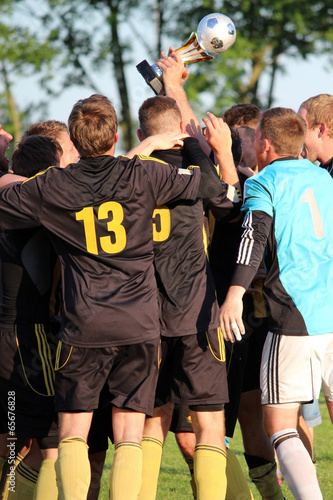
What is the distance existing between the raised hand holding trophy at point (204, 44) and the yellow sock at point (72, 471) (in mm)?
2663

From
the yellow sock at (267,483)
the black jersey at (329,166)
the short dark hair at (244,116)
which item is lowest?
the yellow sock at (267,483)

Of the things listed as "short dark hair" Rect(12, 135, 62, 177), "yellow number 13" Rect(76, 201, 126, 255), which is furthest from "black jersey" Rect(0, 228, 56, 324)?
"yellow number 13" Rect(76, 201, 126, 255)

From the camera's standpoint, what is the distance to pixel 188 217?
4.11 metres

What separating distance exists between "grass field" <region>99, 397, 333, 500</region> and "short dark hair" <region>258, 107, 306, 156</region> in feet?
9.09

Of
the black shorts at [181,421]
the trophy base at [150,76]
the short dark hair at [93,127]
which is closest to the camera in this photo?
the short dark hair at [93,127]

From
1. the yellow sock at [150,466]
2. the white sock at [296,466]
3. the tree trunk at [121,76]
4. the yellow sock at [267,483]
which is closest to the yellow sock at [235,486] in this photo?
the yellow sock at [267,483]

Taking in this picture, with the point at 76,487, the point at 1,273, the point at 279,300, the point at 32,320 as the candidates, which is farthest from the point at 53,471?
the point at 279,300

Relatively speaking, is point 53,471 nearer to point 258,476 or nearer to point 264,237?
point 258,476

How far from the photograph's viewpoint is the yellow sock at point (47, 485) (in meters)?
3.90

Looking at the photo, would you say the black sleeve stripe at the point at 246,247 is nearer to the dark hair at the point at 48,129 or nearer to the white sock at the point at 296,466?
the white sock at the point at 296,466

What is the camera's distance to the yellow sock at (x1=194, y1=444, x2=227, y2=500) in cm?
380

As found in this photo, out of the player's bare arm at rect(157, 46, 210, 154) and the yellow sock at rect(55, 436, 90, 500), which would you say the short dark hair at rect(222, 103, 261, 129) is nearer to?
the player's bare arm at rect(157, 46, 210, 154)

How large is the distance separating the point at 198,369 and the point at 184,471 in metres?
2.52

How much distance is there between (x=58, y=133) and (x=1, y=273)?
1316 mm
